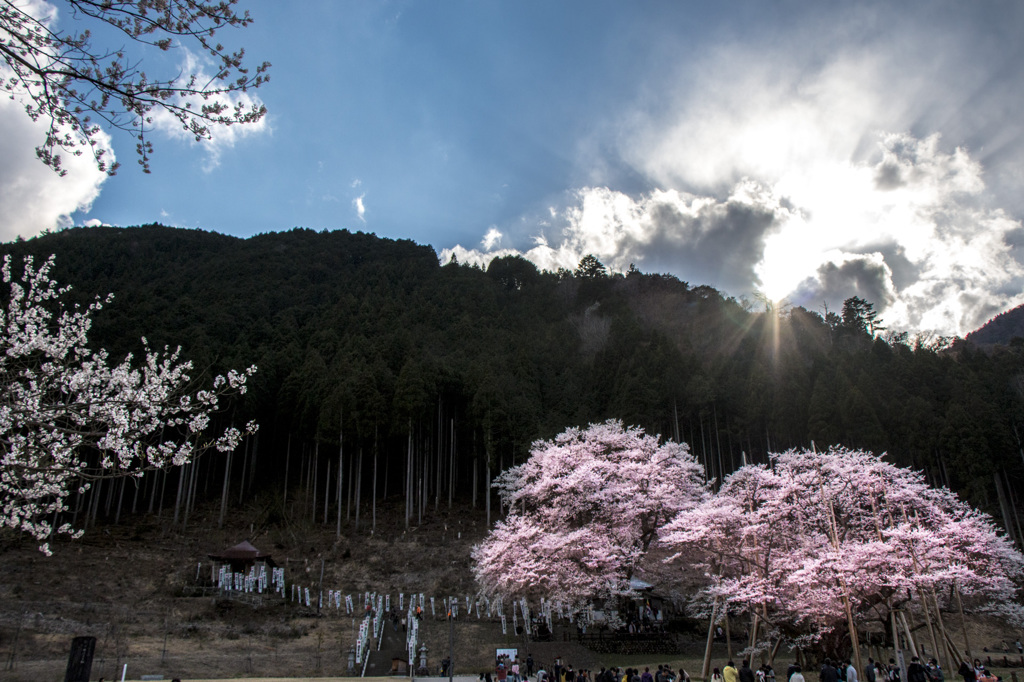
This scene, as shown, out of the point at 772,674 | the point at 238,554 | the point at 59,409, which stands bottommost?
the point at 772,674

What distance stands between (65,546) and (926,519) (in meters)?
34.8

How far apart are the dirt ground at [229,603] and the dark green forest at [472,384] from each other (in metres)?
3.42

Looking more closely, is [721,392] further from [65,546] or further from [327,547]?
[65,546]

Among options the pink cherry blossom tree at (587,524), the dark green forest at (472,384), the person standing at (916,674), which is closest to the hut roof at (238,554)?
the dark green forest at (472,384)

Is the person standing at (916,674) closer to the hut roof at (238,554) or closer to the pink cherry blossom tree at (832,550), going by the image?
the pink cherry blossom tree at (832,550)

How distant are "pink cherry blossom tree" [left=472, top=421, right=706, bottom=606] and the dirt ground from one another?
1.92m

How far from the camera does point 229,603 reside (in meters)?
21.0

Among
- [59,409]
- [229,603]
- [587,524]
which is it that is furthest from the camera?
[229,603]

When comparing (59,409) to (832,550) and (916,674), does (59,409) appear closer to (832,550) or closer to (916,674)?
(916,674)

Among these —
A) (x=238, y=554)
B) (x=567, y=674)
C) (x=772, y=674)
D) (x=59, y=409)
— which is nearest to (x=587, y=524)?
(x=567, y=674)

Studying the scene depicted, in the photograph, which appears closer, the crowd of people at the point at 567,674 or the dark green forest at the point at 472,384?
the crowd of people at the point at 567,674

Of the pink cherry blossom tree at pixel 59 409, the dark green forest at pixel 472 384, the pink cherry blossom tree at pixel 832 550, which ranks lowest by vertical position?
the pink cherry blossom tree at pixel 832 550

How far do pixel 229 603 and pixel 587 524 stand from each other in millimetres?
13484

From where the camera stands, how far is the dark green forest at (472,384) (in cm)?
3219
